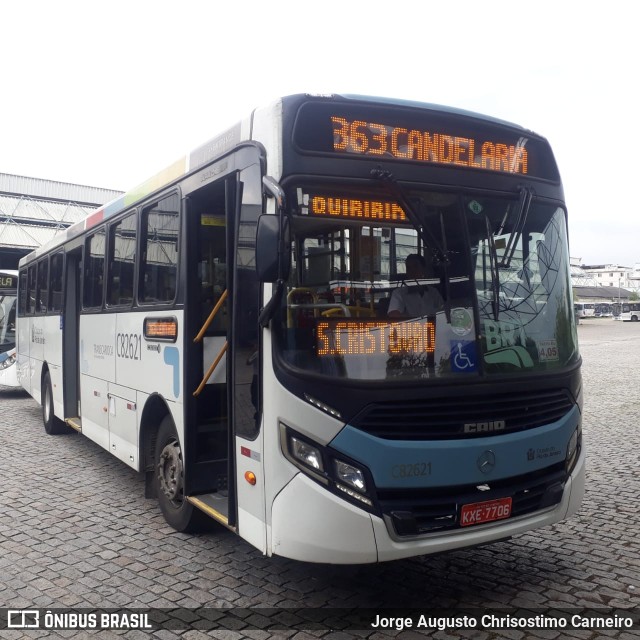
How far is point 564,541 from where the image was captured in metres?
5.82

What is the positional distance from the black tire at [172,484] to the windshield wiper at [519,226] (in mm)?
2973

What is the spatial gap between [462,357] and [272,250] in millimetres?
1347

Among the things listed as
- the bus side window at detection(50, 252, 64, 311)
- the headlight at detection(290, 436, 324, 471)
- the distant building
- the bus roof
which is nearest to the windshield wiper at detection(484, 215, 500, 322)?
the bus roof

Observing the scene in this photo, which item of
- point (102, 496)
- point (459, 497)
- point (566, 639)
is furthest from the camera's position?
point (102, 496)

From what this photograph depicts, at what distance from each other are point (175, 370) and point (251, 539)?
1.80 m

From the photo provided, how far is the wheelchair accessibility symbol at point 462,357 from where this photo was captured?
4426mm

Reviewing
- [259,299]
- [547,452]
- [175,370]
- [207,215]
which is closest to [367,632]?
[547,452]

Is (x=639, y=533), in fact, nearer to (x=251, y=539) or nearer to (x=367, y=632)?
(x=367, y=632)

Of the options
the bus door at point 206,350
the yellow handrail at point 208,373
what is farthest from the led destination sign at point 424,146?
the yellow handrail at point 208,373

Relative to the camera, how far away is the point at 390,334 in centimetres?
431

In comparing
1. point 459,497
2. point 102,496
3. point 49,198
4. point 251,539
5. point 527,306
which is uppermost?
point 49,198

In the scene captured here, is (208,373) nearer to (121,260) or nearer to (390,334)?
(390,334)

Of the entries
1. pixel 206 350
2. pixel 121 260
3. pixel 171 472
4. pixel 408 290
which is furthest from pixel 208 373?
pixel 121 260

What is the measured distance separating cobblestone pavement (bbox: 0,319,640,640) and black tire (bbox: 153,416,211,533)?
0.13m
